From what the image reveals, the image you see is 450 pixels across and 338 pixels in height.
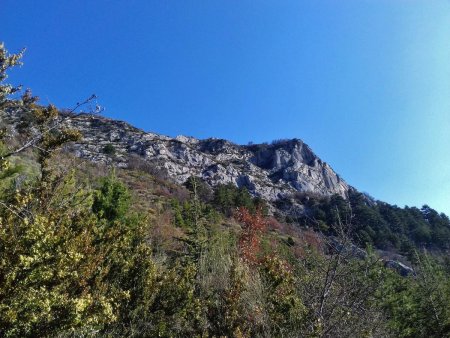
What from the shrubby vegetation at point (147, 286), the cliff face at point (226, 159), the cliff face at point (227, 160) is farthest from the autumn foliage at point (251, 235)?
the cliff face at point (227, 160)

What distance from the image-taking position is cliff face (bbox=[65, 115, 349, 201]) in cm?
8194

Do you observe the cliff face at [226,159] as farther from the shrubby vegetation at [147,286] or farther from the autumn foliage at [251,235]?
the shrubby vegetation at [147,286]

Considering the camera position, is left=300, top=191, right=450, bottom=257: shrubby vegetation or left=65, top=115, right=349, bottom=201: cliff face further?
left=65, top=115, right=349, bottom=201: cliff face

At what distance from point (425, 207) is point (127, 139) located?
228ft

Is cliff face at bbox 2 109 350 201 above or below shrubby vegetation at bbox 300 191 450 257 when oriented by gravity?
above

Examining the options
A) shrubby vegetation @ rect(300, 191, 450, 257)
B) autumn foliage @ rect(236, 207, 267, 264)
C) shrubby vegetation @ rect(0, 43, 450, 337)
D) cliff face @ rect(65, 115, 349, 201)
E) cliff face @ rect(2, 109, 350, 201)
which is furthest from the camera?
cliff face @ rect(65, 115, 349, 201)

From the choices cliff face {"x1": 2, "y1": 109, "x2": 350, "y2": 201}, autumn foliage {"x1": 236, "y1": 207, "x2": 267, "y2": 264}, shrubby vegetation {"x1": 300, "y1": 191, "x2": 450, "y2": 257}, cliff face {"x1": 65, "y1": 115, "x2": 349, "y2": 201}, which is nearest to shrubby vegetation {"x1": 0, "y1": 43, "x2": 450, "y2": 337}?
autumn foliage {"x1": 236, "y1": 207, "x2": 267, "y2": 264}

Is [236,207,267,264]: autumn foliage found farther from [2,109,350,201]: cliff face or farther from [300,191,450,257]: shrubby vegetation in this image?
[2,109,350,201]: cliff face

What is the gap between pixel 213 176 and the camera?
85938 millimetres

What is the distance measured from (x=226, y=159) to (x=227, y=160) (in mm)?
1679

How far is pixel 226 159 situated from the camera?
106 metres

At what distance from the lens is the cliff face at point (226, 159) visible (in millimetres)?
81250

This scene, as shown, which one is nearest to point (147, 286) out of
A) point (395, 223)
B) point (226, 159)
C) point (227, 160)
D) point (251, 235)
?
point (251, 235)

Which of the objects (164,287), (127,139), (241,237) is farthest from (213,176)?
(164,287)
